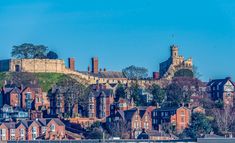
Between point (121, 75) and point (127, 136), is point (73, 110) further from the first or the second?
point (121, 75)

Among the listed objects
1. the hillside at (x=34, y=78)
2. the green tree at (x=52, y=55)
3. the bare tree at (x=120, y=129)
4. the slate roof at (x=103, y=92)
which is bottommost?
the bare tree at (x=120, y=129)

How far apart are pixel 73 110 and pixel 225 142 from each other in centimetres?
3493

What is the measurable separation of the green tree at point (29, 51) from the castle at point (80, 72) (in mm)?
2984

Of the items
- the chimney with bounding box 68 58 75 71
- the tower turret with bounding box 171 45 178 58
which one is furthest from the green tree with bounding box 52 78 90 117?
the tower turret with bounding box 171 45 178 58

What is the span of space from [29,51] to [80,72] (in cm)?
723

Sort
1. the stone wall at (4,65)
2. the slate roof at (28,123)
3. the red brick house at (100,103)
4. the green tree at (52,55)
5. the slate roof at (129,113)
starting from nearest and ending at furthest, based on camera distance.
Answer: the slate roof at (28,123), the slate roof at (129,113), the red brick house at (100,103), the stone wall at (4,65), the green tree at (52,55)

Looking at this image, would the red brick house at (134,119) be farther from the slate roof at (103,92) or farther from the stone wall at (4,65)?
the stone wall at (4,65)

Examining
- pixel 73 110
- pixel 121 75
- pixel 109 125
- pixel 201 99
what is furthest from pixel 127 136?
pixel 121 75

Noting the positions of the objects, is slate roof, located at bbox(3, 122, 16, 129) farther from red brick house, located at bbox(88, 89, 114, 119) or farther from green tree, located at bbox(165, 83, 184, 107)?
green tree, located at bbox(165, 83, 184, 107)

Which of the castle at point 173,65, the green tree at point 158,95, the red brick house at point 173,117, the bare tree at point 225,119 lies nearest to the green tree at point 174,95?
the green tree at point 158,95

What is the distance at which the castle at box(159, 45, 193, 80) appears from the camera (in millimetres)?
141975

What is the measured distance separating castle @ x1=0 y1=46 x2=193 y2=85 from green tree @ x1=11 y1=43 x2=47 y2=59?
2984 millimetres

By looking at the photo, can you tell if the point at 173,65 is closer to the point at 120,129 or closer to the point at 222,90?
the point at 222,90

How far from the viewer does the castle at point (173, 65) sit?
466 feet
